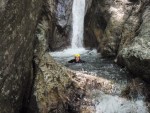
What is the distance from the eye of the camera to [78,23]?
2133 cm

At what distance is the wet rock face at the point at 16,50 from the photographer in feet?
19.6

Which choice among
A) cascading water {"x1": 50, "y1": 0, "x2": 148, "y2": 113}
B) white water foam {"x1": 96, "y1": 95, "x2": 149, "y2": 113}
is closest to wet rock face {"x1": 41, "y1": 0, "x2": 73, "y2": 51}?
cascading water {"x1": 50, "y1": 0, "x2": 148, "y2": 113}

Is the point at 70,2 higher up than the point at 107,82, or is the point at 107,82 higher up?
the point at 70,2

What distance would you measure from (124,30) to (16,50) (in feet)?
28.6

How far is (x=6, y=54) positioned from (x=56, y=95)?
2557 millimetres

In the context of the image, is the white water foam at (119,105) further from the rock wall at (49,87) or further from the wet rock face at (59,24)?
the wet rock face at (59,24)

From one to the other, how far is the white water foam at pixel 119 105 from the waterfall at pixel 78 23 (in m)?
11.6

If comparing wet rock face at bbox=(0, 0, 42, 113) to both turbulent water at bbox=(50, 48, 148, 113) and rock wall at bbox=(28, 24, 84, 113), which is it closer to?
rock wall at bbox=(28, 24, 84, 113)

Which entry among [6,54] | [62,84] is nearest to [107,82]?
[62,84]

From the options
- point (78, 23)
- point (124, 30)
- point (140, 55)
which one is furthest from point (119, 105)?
point (78, 23)

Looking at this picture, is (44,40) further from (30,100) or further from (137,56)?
(137,56)

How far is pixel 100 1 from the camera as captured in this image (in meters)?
17.4

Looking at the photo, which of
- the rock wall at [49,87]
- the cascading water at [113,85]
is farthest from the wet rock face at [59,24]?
the rock wall at [49,87]

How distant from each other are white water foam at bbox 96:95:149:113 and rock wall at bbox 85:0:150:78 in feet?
4.41
